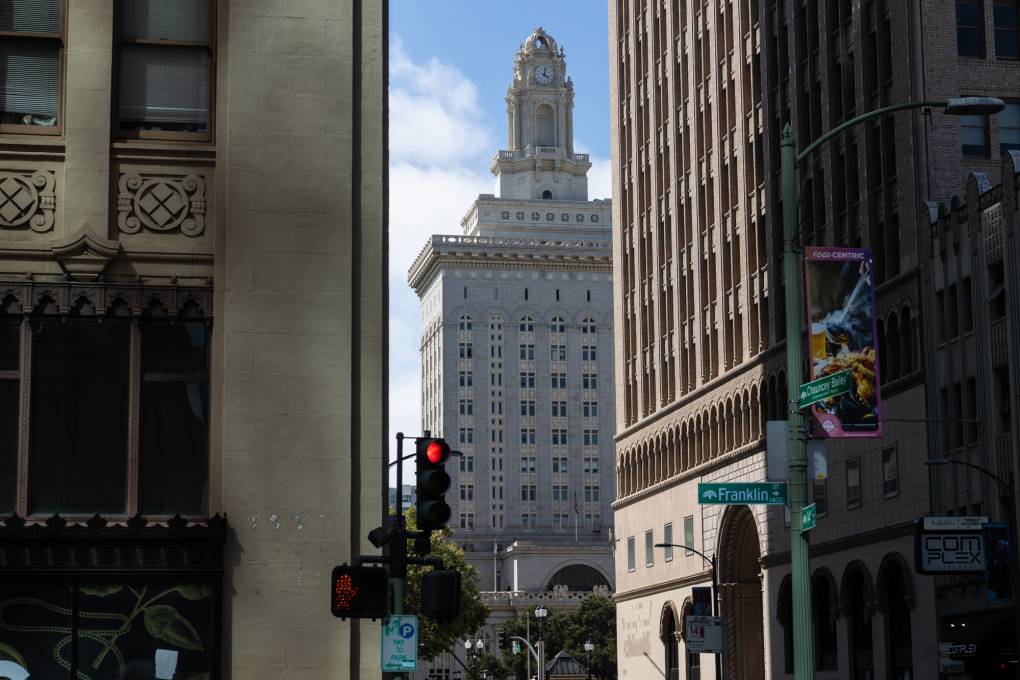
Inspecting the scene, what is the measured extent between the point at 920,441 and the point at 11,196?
43.9m

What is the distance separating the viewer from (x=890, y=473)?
59938 mm

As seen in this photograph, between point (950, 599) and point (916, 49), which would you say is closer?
point (950, 599)

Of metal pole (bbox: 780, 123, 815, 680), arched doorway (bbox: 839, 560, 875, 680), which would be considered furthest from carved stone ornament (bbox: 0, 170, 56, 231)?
arched doorway (bbox: 839, 560, 875, 680)

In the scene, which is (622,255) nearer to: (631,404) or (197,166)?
(631,404)

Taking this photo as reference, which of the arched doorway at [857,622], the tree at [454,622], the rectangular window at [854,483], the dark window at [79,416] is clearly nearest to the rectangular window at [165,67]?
the dark window at [79,416]

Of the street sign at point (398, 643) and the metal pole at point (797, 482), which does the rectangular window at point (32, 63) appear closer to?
the street sign at point (398, 643)

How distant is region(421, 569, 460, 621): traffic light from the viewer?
54.5 feet

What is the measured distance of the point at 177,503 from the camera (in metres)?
18.9

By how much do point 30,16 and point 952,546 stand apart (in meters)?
34.7

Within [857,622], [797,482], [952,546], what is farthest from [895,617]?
[797,482]

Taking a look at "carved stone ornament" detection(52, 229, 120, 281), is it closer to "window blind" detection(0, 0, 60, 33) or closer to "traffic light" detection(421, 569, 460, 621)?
"window blind" detection(0, 0, 60, 33)

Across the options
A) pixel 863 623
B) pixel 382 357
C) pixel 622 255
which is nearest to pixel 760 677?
pixel 863 623

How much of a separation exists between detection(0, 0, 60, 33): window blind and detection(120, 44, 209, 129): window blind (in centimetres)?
90

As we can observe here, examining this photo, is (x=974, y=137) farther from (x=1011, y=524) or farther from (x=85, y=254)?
(x=85, y=254)
